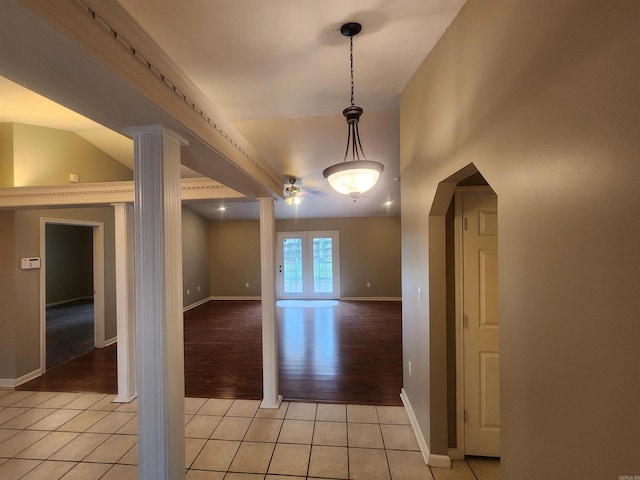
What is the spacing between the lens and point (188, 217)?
7020mm

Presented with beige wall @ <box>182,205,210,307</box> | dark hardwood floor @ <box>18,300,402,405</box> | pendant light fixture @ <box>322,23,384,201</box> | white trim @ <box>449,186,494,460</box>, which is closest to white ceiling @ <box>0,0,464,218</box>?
pendant light fixture @ <box>322,23,384,201</box>

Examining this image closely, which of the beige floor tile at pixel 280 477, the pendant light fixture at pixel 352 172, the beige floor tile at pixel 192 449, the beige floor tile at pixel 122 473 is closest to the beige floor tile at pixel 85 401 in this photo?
the beige floor tile at pixel 122 473

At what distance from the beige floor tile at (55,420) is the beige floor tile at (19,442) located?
0.22 ft

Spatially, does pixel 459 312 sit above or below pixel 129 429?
above

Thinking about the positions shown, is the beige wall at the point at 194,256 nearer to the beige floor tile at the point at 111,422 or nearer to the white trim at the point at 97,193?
the white trim at the point at 97,193

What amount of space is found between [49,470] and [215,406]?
4.00 ft

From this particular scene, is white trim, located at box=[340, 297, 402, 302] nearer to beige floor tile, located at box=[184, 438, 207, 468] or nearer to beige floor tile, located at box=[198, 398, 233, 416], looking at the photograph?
beige floor tile, located at box=[198, 398, 233, 416]

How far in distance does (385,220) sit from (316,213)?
2.03 metres

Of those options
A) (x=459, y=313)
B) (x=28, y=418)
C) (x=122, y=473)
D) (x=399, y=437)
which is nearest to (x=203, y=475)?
(x=122, y=473)

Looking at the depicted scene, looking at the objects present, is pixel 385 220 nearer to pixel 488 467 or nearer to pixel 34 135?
pixel 488 467

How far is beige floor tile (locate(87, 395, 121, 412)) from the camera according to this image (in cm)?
277

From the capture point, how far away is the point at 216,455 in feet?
6.88

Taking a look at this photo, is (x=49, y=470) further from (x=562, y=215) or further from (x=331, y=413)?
(x=562, y=215)

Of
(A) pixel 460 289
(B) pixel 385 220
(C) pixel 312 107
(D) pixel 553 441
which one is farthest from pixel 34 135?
(B) pixel 385 220
